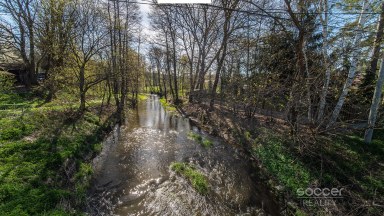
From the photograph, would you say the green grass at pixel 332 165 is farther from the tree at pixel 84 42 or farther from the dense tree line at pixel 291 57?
the tree at pixel 84 42

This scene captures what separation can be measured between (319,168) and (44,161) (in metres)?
9.44

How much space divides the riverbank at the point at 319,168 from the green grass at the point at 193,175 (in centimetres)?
234

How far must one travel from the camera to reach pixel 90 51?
11.4 m

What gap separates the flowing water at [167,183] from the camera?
5223mm

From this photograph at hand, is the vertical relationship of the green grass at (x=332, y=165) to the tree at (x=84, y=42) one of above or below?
below

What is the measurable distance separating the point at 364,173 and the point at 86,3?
1653cm

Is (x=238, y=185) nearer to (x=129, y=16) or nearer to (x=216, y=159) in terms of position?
(x=216, y=159)

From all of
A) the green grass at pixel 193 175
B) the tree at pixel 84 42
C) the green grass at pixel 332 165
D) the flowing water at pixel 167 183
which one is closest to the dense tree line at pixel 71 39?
the tree at pixel 84 42

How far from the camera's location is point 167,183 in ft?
21.0

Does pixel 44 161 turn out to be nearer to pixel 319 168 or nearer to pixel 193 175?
pixel 193 175

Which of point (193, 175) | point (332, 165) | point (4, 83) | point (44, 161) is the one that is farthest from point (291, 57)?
point (4, 83)

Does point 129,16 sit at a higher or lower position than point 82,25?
higher

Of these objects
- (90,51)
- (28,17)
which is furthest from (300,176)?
(28,17)

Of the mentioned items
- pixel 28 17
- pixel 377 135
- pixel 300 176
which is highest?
pixel 28 17
